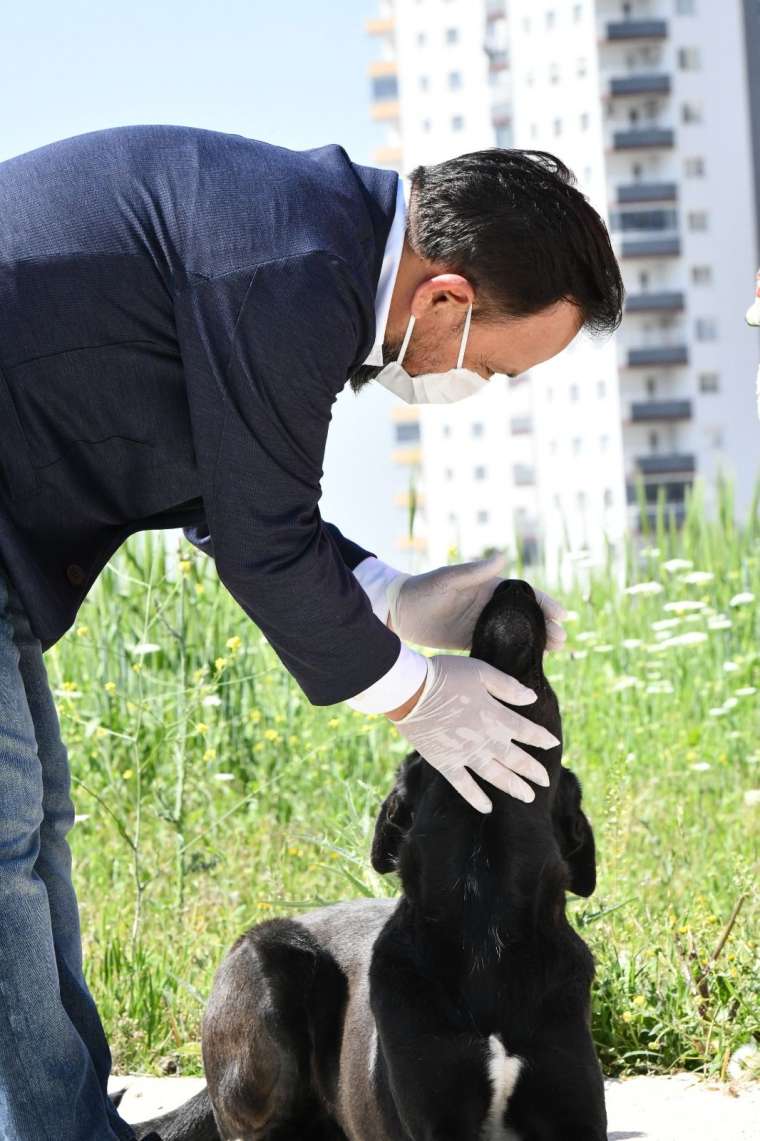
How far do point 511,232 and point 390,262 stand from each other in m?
0.21

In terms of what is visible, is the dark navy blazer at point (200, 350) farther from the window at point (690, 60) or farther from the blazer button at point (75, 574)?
the window at point (690, 60)

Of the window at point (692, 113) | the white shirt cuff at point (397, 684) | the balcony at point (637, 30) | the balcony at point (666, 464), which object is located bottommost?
the balcony at point (666, 464)

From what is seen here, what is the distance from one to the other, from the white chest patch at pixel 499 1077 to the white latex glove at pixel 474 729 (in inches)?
A: 16.0

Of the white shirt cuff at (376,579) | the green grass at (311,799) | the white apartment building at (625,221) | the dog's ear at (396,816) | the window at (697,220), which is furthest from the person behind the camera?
the window at (697,220)

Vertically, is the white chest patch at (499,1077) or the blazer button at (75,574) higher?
the blazer button at (75,574)

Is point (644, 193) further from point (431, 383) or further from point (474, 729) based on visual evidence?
point (474, 729)

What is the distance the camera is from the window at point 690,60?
63.7 metres

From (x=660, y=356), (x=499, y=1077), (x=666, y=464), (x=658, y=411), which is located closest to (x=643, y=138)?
(x=660, y=356)

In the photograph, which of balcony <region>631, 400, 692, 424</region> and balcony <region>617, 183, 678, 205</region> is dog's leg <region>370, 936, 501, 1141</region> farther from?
balcony <region>617, 183, 678, 205</region>

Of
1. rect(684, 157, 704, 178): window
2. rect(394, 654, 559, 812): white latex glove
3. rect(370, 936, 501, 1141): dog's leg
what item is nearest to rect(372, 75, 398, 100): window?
rect(684, 157, 704, 178): window

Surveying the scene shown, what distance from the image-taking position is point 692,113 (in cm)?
6366

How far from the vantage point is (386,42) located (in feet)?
231

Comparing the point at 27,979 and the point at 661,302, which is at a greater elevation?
the point at 27,979

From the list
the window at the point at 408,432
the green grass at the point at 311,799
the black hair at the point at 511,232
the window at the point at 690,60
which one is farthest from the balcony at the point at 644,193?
the black hair at the point at 511,232
